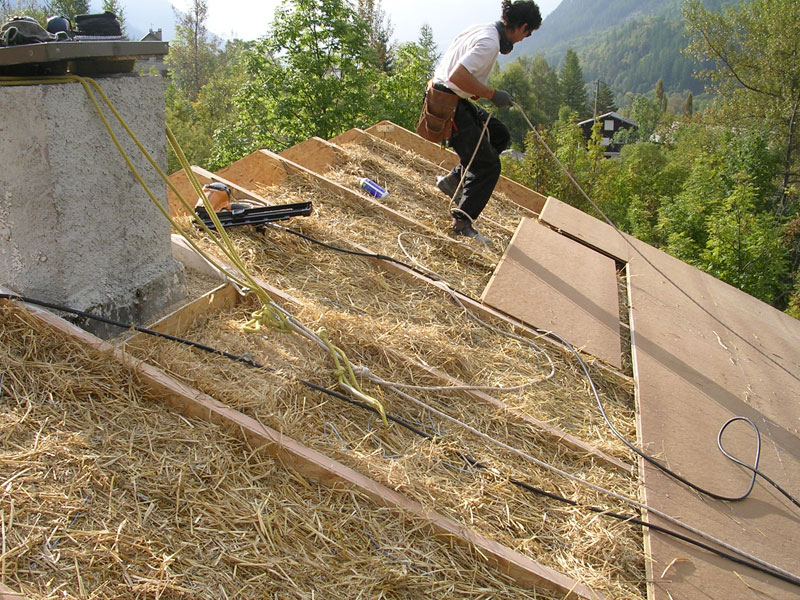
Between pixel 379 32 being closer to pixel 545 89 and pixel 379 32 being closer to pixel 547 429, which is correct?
pixel 547 429

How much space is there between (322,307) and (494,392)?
966 millimetres

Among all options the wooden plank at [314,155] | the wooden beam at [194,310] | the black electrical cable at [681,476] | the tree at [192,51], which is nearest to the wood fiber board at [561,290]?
the black electrical cable at [681,476]

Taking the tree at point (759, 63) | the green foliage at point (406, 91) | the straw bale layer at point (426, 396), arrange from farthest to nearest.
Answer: the tree at point (759, 63) < the green foliage at point (406, 91) < the straw bale layer at point (426, 396)

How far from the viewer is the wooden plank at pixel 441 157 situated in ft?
19.8

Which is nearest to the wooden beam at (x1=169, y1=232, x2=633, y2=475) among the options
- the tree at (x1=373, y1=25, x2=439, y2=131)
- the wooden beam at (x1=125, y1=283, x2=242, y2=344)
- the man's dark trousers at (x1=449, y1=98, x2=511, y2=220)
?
the wooden beam at (x1=125, y1=283, x2=242, y2=344)

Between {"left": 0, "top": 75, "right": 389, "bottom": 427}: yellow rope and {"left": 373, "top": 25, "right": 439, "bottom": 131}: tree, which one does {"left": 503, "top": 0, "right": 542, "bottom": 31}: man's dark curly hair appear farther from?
{"left": 373, "top": 25, "right": 439, "bottom": 131}: tree

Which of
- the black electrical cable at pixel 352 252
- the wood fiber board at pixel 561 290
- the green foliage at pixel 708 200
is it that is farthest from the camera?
the green foliage at pixel 708 200

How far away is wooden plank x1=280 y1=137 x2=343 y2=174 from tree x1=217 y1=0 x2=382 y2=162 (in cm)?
1008

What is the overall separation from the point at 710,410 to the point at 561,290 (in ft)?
3.90

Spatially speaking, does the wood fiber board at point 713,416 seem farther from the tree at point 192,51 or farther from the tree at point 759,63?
the tree at point 192,51

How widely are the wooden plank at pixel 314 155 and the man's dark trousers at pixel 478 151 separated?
120 centimetres

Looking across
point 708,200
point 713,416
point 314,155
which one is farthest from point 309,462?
point 708,200

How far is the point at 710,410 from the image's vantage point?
319 centimetres

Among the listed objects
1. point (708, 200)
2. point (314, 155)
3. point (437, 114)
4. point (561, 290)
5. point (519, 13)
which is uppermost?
point (519, 13)
